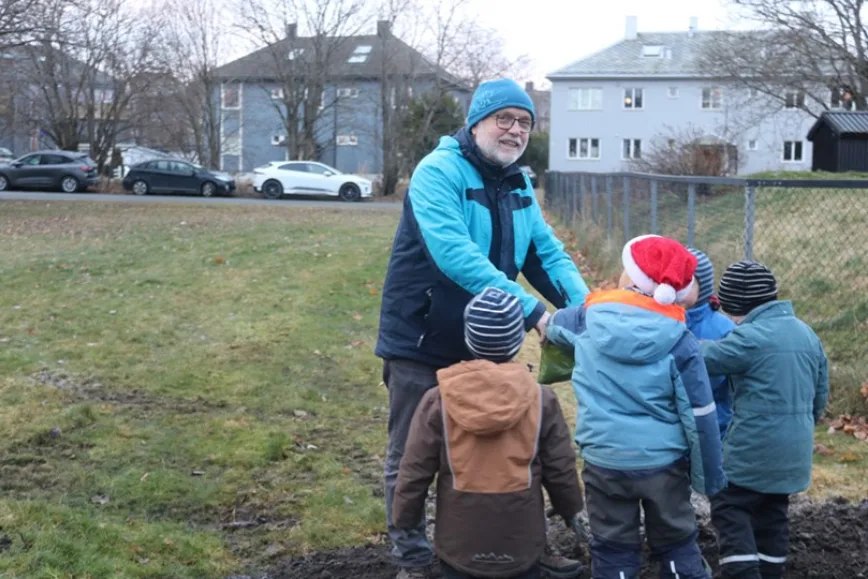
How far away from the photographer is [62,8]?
27922mm

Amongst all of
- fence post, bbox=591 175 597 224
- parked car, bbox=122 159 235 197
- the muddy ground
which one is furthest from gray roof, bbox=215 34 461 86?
the muddy ground

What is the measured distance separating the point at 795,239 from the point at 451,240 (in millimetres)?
7832

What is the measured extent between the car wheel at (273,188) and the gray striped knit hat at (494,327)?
3376cm

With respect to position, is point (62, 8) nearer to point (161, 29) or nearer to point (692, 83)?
point (161, 29)

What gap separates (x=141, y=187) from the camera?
3562 centimetres

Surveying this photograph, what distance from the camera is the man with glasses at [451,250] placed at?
3777 millimetres

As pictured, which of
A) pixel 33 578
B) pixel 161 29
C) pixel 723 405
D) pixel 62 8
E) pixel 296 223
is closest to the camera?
pixel 33 578

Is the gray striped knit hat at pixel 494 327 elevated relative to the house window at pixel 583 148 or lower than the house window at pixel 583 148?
lower

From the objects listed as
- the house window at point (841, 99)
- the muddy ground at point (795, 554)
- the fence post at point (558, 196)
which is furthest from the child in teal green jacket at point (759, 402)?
the house window at point (841, 99)

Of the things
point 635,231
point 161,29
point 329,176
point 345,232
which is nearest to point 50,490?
point 635,231

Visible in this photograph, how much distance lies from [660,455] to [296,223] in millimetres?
18530

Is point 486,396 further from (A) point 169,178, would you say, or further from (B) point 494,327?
(A) point 169,178

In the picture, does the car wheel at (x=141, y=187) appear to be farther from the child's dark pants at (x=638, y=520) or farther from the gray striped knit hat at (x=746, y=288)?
the child's dark pants at (x=638, y=520)

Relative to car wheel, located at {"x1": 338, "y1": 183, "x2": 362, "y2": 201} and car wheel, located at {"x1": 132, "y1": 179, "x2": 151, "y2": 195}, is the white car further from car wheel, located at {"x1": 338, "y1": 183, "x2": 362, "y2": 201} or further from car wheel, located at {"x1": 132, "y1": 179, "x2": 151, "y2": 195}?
car wheel, located at {"x1": 132, "y1": 179, "x2": 151, "y2": 195}
